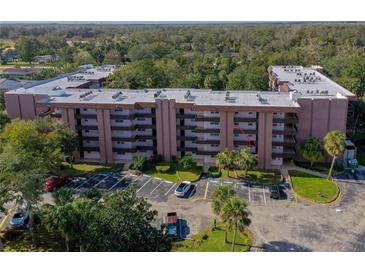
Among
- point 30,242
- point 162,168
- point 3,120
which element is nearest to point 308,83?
point 162,168

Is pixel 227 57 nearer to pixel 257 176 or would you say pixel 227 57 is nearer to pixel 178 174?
pixel 257 176

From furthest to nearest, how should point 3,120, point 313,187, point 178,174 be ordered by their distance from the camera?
point 3,120 < point 178,174 < point 313,187

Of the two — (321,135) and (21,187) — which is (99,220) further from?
(321,135)

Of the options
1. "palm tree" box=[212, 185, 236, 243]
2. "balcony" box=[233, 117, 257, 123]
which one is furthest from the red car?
"balcony" box=[233, 117, 257, 123]

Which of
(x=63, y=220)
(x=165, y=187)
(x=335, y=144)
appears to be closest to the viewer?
(x=63, y=220)

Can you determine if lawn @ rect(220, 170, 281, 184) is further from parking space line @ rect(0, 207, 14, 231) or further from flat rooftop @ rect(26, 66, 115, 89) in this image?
flat rooftop @ rect(26, 66, 115, 89)

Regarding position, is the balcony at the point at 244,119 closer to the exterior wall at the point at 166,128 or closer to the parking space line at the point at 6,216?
the exterior wall at the point at 166,128
